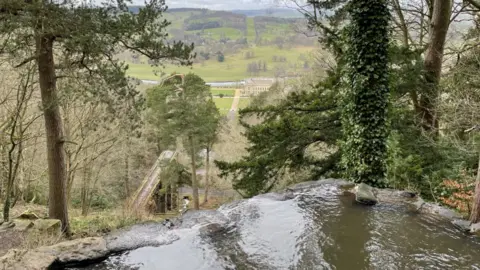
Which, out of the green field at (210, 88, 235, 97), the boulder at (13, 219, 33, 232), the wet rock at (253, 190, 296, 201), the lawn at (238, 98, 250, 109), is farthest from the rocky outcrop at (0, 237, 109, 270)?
the green field at (210, 88, 235, 97)

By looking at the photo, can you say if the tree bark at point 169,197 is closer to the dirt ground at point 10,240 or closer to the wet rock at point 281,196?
the dirt ground at point 10,240

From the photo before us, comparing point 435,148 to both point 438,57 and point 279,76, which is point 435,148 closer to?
point 438,57

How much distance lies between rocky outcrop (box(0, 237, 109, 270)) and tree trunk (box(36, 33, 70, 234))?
2.91m

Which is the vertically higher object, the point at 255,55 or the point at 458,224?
the point at 255,55

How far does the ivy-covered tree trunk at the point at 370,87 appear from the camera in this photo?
8.20 metres

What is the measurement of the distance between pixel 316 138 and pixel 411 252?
228 inches

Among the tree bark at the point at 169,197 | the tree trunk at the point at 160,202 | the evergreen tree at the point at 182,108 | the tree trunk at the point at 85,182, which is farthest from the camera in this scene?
the tree bark at the point at 169,197

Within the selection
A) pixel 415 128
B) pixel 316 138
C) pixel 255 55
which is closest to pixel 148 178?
pixel 316 138

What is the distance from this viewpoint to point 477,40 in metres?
10.3

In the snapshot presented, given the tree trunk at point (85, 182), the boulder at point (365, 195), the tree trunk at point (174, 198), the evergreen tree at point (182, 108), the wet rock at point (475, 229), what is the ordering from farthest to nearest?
the tree trunk at point (174, 198)
the evergreen tree at point (182, 108)
the tree trunk at point (85, 182)
the boulder at point (365, 195)
the wet rock at point (475, 229)

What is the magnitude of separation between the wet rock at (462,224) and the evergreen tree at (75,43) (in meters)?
5.92

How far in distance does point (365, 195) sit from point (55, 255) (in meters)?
5.76

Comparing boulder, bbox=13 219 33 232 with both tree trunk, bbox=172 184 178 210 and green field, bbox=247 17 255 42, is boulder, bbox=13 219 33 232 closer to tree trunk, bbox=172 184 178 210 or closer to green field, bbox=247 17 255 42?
tree trunk, bbox=172 184 178 210

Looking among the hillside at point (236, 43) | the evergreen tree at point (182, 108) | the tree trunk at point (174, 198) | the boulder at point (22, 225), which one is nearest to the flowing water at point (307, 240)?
the boulder at point (22, 225)
